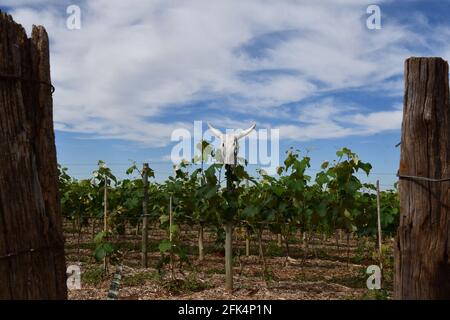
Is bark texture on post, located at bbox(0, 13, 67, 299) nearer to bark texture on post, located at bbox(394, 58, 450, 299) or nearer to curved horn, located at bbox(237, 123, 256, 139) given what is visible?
bark texture on post, located at bbox(394, 58, 450, 299)

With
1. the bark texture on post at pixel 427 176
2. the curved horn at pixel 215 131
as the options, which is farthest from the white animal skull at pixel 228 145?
the bark texture on post at pixel 427 176

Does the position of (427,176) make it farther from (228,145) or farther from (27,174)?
(228,145)

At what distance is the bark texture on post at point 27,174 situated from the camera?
7.33 ft

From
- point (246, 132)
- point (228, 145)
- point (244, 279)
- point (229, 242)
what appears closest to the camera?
point (246, 132)

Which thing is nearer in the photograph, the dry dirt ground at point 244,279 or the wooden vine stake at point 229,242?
the wooden vine stake at point 229,242

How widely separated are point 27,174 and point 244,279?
6421 millimetres

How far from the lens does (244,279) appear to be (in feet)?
27.3

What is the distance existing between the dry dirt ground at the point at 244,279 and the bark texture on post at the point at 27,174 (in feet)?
13.9

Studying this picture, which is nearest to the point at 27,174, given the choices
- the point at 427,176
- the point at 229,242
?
the point at 427,176

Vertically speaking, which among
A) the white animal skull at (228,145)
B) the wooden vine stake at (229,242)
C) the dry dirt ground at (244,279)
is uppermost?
the white animal skull at (228,145)

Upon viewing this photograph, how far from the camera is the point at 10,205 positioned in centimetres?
223

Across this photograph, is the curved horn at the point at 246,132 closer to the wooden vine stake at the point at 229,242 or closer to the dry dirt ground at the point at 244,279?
the wooden vine stake at the point at 229,242
